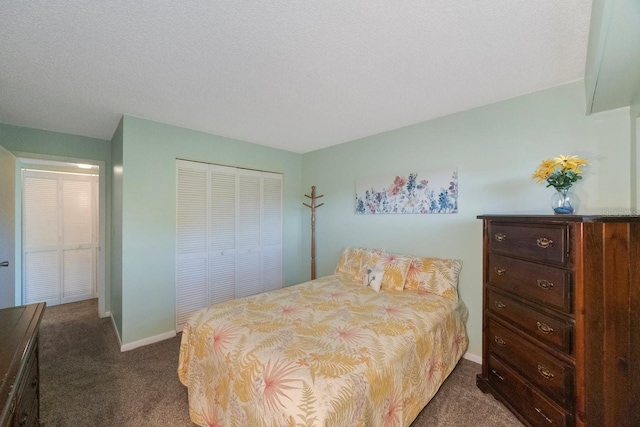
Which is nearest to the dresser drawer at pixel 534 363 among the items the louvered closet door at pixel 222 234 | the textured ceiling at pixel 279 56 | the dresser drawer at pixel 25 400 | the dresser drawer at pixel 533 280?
the dresser drawer at pixel 533 280

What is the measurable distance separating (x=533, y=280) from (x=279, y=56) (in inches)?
84.0

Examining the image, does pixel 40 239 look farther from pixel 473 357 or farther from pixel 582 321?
pixel 582 321

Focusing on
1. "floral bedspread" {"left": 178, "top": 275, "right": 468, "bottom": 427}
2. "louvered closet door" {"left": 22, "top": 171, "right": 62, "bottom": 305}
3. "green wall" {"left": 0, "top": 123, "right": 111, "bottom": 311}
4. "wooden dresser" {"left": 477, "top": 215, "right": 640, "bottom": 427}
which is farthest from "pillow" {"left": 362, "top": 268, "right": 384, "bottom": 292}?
"louvered closet door" {"left": 22, "top": 171, "right": 62, "bottom": 305}

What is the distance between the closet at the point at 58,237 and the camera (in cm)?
371

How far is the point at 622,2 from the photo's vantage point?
0.98 m

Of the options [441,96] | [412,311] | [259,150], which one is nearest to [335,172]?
[259,150]

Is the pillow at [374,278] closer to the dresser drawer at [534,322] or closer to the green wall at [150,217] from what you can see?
the dresser drawer at [534,322]

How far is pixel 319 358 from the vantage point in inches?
51.7

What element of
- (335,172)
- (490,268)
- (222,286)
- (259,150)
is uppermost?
(259,150)

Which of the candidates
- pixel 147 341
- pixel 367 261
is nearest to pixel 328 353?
pixel 367 261

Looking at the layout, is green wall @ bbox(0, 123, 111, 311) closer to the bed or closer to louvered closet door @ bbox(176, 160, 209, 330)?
louvered closet door @ bbox(176, 160, 209, 330)

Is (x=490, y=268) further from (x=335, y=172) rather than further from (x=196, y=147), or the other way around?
(x=196, y=147)

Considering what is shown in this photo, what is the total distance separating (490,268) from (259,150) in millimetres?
3132

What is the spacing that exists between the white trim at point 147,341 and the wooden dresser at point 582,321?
326 centimetres
